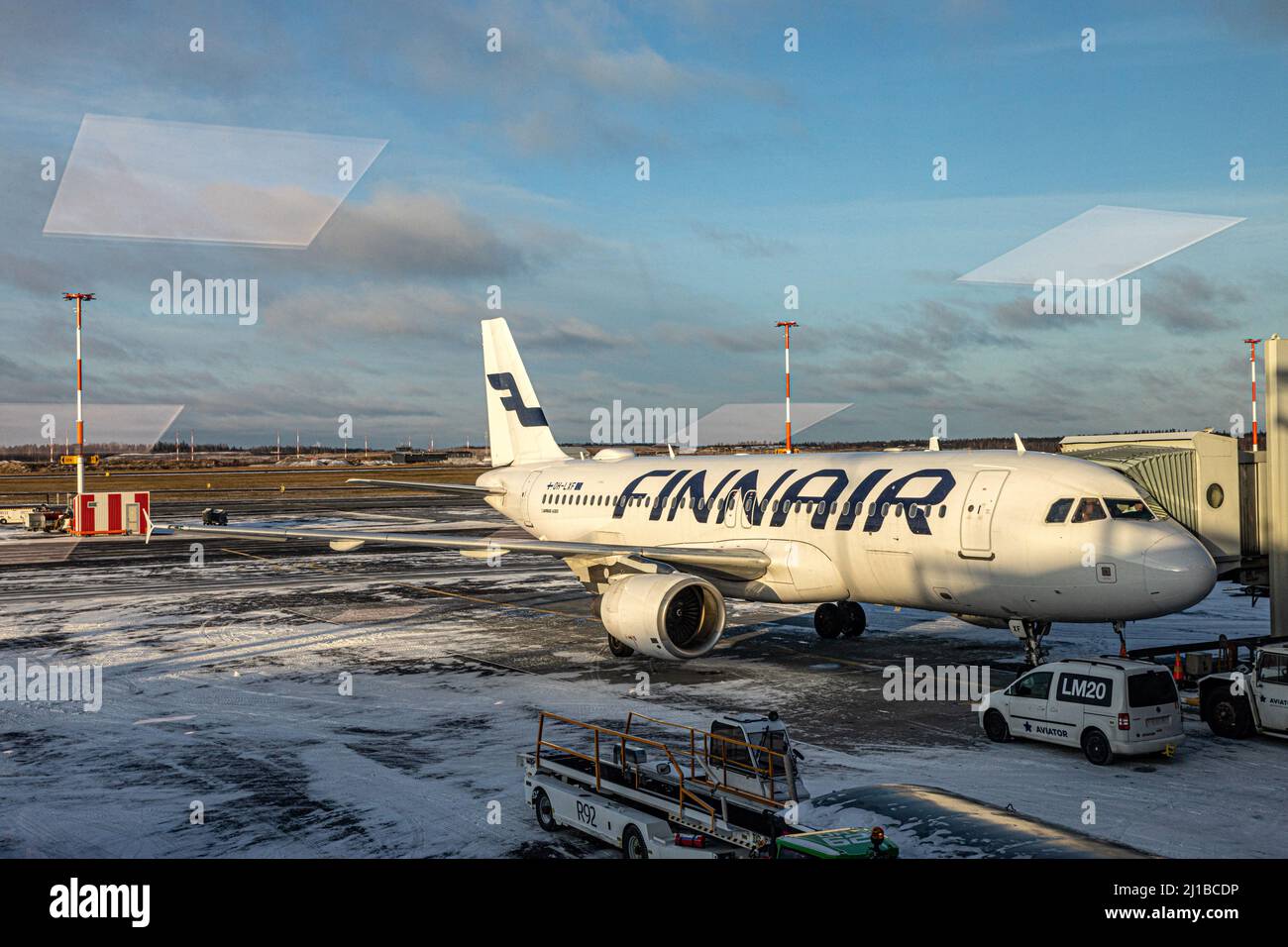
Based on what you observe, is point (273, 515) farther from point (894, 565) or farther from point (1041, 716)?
point (1041, 716)

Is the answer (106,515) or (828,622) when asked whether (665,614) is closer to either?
(828,622)

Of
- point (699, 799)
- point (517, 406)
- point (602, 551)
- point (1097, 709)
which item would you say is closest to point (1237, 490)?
point (1097, 709)

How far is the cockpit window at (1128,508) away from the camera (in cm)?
2184

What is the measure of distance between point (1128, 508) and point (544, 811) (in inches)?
548

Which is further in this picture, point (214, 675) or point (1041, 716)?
point (214, 675)

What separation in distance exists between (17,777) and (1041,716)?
678 inches

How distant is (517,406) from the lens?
42.3 meters

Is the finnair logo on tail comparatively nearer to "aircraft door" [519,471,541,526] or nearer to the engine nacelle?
"aircraft door" [519,471,541,526]

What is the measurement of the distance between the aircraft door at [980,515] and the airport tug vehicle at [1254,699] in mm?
5070

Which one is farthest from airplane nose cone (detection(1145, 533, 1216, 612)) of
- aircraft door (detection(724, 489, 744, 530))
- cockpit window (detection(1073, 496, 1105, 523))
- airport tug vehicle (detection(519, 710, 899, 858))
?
aircraft door (detection(724, 489, 744, 530))

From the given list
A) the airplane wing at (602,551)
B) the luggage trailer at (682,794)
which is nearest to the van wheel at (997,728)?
the luggage trailer at (682,794)
